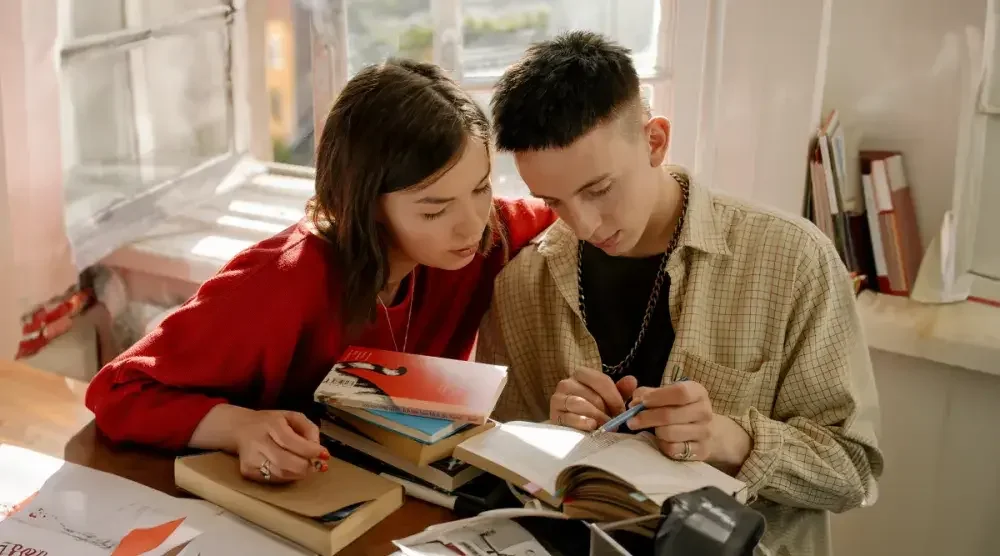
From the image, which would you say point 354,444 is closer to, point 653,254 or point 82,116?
point 653,254

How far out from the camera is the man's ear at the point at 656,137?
1.28 meters

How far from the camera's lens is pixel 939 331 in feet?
5.09

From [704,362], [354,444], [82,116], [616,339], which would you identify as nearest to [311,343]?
[354,444]

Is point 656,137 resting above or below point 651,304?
above

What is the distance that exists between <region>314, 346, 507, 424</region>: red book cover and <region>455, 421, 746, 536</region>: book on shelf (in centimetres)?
4

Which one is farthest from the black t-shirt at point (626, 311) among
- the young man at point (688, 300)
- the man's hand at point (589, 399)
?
the man's hand at point (589, 399)

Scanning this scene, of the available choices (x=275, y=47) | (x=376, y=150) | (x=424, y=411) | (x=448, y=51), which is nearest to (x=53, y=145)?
(x=275, y=47)

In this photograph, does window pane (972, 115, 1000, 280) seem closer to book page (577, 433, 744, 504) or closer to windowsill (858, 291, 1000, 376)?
windowsill (858, 291, 1000, 376)

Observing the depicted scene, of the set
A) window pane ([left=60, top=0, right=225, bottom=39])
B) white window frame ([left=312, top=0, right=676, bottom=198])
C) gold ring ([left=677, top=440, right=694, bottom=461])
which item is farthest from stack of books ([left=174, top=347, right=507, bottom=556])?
window pane ([left=60, top=0, right=225, bottom=39])

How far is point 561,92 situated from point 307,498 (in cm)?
57

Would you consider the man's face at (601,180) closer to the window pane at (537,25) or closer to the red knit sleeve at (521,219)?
the red knit sleeve at (521,219)

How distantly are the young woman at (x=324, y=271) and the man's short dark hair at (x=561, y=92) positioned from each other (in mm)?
78

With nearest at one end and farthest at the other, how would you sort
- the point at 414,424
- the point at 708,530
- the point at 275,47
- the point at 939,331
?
1. the point at 708,530
2. the point at 414,424
3. the point at 939,331
4. the point at 275,47

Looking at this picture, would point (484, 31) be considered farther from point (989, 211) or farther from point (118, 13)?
point (989, 211)
